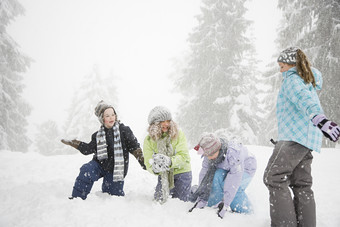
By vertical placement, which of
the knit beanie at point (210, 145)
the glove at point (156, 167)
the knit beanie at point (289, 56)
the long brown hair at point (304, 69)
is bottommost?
the glove at point (156, 167)

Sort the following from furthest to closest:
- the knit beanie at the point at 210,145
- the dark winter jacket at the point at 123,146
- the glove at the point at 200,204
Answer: the dark winter jacket at the point at 123,146
the knit beanie at the point at 210,145
the glove at the point at 200,204

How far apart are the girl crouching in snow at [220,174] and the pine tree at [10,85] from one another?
11.8 m

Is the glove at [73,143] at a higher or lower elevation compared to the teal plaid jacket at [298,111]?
higher

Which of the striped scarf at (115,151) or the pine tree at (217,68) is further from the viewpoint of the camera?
the pine tree at (217,68)

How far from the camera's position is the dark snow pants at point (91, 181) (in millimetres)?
3113

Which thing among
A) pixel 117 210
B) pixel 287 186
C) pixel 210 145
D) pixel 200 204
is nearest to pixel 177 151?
pixel 210 145

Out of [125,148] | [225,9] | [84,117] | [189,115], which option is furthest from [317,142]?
[84,117]

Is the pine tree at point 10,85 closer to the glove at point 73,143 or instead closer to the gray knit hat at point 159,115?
the glove at point 73,143

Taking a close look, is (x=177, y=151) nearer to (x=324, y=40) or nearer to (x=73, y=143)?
(x=73, y=143)

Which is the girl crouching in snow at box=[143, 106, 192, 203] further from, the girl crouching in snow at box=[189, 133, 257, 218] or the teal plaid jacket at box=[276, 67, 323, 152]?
the teal plaid jacket at box=[276, 67, 323, 152]

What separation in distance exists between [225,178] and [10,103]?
12616mm

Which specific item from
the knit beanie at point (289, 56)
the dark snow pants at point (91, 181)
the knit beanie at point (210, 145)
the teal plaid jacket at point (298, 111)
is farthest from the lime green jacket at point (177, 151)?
the knit beanie at point (289, 56)

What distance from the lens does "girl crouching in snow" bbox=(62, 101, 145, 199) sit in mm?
3254

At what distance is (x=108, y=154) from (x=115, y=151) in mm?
218
